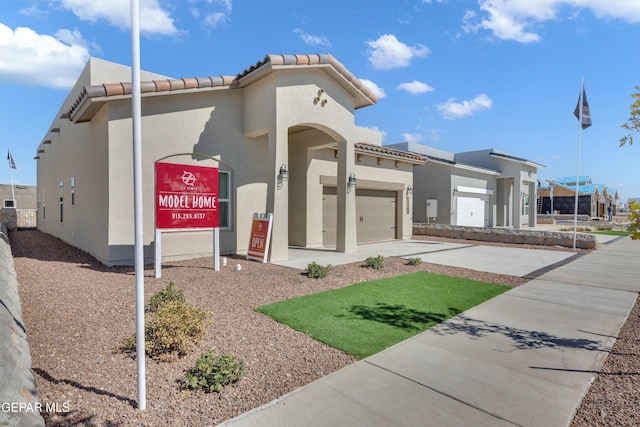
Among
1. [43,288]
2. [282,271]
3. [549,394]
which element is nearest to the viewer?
[549,394]

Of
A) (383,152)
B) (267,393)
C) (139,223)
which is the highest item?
(383,152)

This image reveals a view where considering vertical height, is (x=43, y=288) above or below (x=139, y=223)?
below

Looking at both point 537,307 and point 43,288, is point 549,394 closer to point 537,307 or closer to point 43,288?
point 537,307

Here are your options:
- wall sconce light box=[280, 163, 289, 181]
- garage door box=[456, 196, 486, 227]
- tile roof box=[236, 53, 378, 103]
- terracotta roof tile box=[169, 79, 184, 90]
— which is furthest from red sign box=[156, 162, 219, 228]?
garage door box=[456, 196, 486, 227]

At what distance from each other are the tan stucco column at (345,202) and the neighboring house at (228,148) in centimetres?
4

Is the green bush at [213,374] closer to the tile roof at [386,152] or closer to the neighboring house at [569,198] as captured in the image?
the tile roof at [386,152]

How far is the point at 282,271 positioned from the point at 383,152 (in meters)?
9.29

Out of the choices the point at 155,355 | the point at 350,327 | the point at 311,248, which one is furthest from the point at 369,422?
the point at 311,248

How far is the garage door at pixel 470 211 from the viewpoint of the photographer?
23.3 meters

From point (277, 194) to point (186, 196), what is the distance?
2.63 meters

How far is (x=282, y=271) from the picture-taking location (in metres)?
8.64

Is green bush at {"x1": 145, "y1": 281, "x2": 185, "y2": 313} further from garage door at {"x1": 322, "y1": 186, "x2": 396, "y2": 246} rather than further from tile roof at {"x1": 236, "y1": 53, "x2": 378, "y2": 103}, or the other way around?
garage door at {"x1": 322, "y1": 186, "x2": 396, "y2": 246}

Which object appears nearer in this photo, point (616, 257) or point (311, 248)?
point (616, 257)

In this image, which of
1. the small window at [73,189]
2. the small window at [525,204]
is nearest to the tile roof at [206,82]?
the small window at [73,189]
